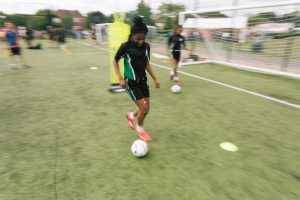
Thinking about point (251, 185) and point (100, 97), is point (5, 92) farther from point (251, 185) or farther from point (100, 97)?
point (251, 185)

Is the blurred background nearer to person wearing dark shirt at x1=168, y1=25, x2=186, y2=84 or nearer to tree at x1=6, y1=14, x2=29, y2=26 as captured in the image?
person wearing dark shirt at x1=168, y1=25, x2=186, y2=84

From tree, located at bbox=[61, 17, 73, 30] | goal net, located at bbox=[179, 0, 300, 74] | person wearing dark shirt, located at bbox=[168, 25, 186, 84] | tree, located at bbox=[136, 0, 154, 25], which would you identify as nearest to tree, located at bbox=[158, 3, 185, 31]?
tree, located at bbox=[136, 0, 154, 25]

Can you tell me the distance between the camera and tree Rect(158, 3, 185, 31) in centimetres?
1820

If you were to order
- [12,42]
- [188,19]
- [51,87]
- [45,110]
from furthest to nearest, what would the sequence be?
[188,19] < [12,42] < [51,87] < [45,110]

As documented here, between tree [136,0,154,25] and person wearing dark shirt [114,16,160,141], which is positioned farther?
tree [136,0,154,25]

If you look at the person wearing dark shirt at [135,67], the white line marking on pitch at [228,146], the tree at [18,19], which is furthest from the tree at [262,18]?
the tree at [18,19]

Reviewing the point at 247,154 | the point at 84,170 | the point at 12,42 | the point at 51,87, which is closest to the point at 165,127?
the point at 247,154

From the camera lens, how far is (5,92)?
730 centimetres

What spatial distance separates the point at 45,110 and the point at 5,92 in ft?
8.11

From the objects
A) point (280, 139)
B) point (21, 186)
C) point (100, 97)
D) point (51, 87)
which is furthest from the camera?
point (51, 87)

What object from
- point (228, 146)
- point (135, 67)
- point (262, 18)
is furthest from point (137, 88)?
point (262, 18)

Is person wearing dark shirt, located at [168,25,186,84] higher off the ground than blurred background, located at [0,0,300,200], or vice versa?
person wearing dark shirt, located at [168,25,186,84]

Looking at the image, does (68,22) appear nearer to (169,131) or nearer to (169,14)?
(169,14)

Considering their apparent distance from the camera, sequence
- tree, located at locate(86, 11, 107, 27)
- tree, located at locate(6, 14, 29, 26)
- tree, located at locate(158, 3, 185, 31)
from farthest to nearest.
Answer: tree, located at locate(86, 11, 107, 27)
tree, located at locate(6, 14, 29, 26)
tree, located at locate(158, 3, 185, 31)
